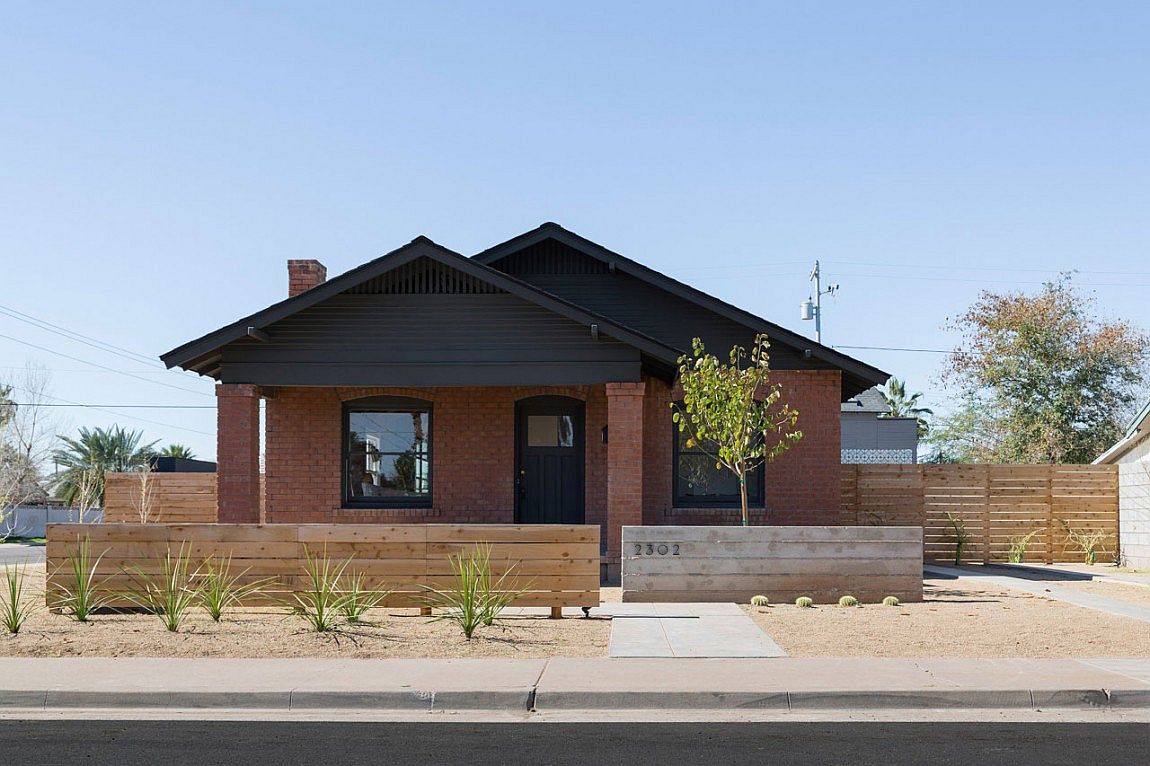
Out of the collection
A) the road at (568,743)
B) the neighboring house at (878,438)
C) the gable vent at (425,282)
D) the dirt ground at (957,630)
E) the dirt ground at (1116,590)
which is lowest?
the dirt ground at (1116,590)

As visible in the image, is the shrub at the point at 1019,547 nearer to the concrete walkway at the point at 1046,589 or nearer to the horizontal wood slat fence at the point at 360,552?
the concrete walkway at the point at 1046,589

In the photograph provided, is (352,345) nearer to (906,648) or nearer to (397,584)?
(397,584)

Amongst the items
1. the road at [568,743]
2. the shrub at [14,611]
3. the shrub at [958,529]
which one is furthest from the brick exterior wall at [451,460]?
the road at [568,743]

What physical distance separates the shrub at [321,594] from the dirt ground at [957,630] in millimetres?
4478

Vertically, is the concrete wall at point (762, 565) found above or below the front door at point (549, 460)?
below

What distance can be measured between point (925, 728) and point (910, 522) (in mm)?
15214

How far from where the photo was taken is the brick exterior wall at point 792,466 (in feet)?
71.6

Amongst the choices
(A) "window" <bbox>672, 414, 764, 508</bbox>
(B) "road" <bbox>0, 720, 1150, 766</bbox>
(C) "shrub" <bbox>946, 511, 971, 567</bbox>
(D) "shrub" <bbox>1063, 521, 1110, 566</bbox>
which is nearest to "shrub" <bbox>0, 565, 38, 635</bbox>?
(B) "road" <bbox>0, 720, 1150, 766</bbox>

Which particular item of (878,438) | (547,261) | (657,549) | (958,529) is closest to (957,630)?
(657,549)

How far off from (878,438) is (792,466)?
26.2m

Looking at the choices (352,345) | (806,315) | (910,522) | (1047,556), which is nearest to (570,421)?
(352,345)

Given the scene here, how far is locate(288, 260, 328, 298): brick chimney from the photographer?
22.0 metres

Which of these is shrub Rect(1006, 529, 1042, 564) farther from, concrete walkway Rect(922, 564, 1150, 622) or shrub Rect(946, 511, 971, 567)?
concrete walkway Rect(922, 564, 1150, 622)

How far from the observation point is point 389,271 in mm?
19344
